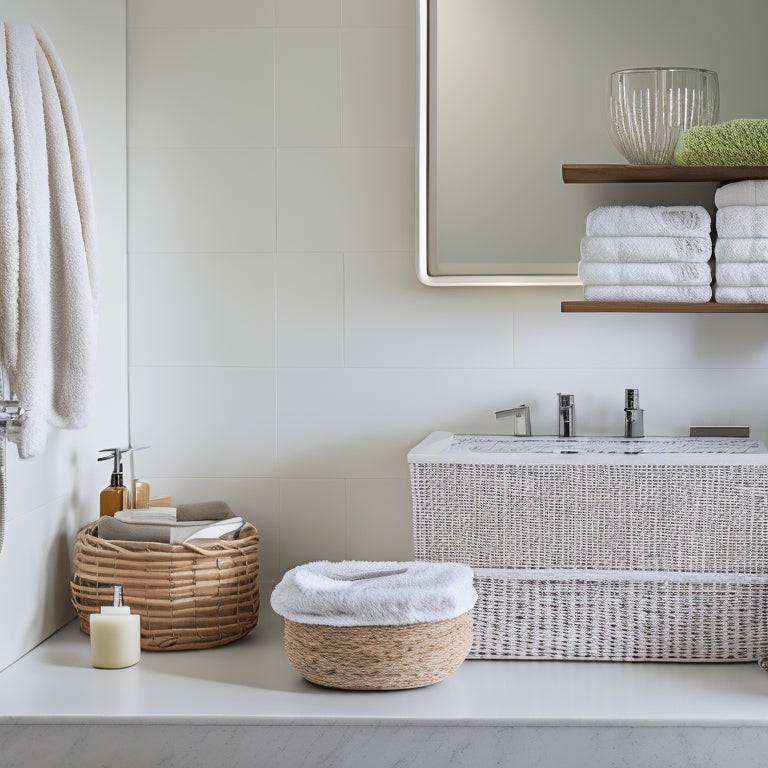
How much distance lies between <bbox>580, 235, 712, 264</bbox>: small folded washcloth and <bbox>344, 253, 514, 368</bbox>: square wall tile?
310mm

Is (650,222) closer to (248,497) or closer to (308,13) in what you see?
(308,13)

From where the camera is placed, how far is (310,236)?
1896mm

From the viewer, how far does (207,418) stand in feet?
6.30

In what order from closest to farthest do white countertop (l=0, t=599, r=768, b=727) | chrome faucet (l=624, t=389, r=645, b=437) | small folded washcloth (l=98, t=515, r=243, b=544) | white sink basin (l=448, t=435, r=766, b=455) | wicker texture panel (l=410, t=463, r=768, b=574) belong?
1. white countertop (l=0, t=599, r=768, b=727)
2. wicker texture panel (l=410, t=463, r=768, b=574)
3. small folded washcloth (l=98, t=515, r=243, b=544)
4. white sink basin (l=448, t=435, r=766, b=455)
5. chrome faucet (l=624, t=389, r=645, b=437)

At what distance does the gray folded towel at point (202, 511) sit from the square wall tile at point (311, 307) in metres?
0.35

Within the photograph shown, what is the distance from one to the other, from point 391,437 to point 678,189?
0.74 metres

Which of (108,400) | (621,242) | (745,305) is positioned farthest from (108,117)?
(745,305)

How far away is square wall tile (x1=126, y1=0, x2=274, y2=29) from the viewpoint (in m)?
1.88

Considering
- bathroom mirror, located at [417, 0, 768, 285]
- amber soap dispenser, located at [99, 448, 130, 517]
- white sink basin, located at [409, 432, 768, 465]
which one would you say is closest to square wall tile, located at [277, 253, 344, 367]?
Answer: bathroom mirror, located at [417, 0, 768, 285]

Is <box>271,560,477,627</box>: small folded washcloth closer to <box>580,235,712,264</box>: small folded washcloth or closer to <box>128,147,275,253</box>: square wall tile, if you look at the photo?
<box>580,235,712,264</box>: small folded washcloth

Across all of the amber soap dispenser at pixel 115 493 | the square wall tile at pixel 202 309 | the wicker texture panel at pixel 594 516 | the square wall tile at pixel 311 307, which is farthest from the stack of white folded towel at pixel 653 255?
the amber soap dispenser at pixel 115 493

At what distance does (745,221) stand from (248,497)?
108 cm

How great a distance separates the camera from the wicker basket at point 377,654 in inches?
53.1

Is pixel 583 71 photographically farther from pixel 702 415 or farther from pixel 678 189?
pixel 702 415
